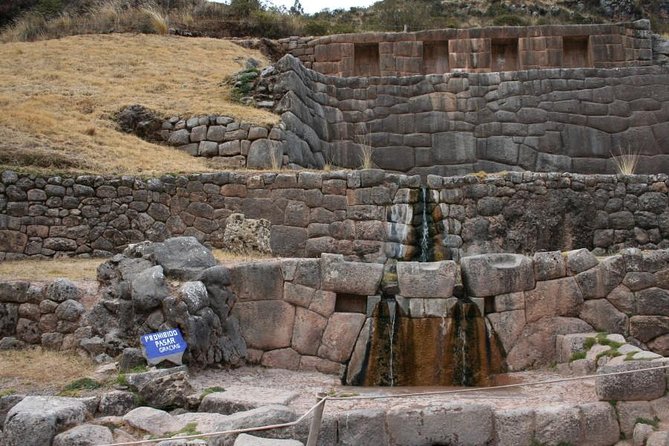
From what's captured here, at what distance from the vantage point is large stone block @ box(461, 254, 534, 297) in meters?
9.98

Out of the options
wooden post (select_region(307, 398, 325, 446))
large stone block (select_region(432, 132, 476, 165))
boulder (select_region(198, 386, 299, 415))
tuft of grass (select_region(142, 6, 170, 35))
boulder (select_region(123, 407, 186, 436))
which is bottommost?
boulder (select_region(198, 386, 299, 415))

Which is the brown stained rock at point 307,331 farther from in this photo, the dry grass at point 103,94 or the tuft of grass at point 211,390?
the dry grass at point 103,94

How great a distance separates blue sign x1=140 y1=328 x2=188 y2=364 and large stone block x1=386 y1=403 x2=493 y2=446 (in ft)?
8.77

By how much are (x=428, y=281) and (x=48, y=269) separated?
581cm

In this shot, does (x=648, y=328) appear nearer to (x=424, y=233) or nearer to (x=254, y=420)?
(x=424, y=233)

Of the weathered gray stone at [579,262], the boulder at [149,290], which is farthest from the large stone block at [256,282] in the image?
the weathered gray stone at [579,262]

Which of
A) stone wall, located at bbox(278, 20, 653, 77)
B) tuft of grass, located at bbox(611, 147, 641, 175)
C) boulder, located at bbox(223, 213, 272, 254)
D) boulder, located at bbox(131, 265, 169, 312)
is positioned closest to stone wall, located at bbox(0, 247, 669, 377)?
boulder, located at bbox(131, 265, 169, 312)

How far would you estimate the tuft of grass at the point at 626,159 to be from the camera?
16644 millimetres

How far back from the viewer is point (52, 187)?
13.3 m

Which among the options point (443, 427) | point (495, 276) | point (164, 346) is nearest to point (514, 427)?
point (443, 427)

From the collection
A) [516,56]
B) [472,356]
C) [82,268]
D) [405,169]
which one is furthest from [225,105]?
[472,356]

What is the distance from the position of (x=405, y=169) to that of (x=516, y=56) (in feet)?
18.5

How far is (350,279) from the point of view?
32.8 feet

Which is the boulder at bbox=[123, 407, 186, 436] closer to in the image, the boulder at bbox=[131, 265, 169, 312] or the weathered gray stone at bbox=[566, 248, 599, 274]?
the boulder at bbox=[131, 265, 169, 312]
